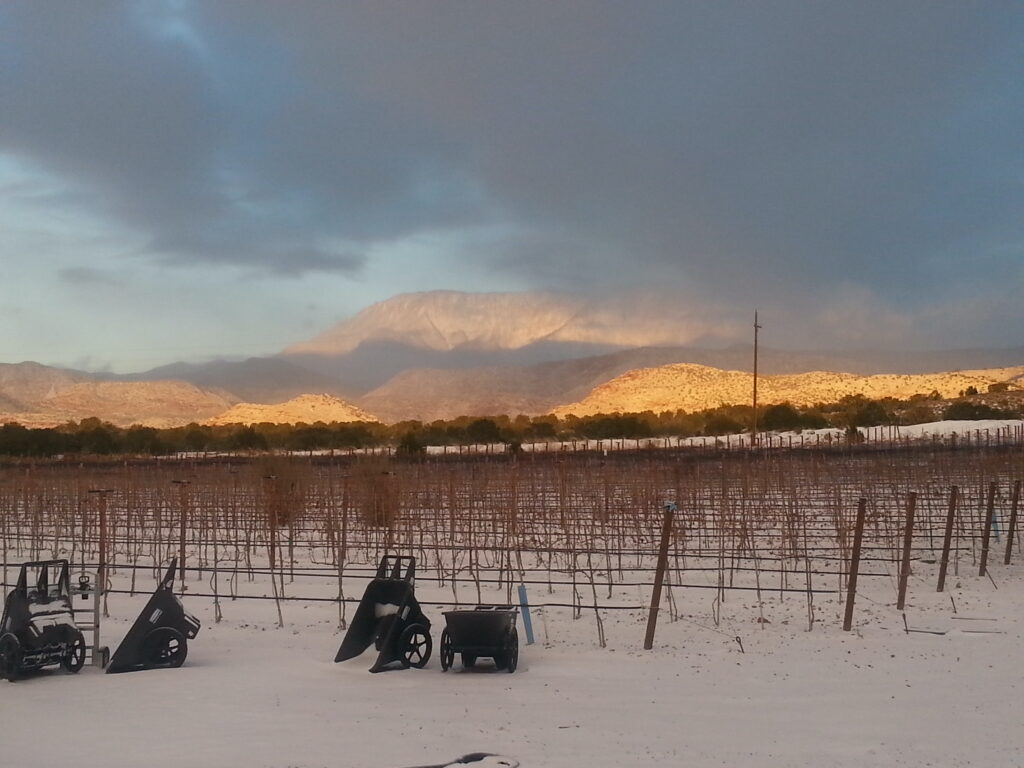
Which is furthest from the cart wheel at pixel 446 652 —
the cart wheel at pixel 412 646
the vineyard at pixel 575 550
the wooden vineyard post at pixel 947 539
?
the wooden vineyard post at pixel 947 539

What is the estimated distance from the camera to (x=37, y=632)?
617cm

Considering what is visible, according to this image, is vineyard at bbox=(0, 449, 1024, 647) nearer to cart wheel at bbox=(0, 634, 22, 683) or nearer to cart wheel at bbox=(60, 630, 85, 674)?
cart wheel at bbox=(60, 630, 85, 674)

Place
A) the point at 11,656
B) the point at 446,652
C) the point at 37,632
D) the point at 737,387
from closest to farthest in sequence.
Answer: the point at 11,656, the point at 37,632, the point at 446,652, the point at 737,387

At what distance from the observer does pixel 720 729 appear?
511 centimetres

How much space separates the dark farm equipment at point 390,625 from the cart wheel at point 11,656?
75.7 inches

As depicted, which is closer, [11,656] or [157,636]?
[11,656]

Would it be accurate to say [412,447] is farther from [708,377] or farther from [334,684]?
[708,377]

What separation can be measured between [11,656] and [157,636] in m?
0.87

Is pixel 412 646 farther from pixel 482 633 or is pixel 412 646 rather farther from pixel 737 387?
pixel 737 387

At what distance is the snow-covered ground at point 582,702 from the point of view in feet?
15.3

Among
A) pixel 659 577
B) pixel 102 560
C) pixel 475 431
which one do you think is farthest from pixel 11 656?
pixel 475 431

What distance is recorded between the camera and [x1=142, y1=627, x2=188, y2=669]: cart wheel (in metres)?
6.52

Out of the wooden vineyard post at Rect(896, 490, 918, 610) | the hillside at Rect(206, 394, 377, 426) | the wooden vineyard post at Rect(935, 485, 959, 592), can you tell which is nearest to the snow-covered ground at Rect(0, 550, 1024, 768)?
the wooden vineyard post at Rect(896, 490, 918, 610)

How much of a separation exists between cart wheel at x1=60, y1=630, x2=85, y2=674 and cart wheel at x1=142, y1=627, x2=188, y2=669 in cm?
38
